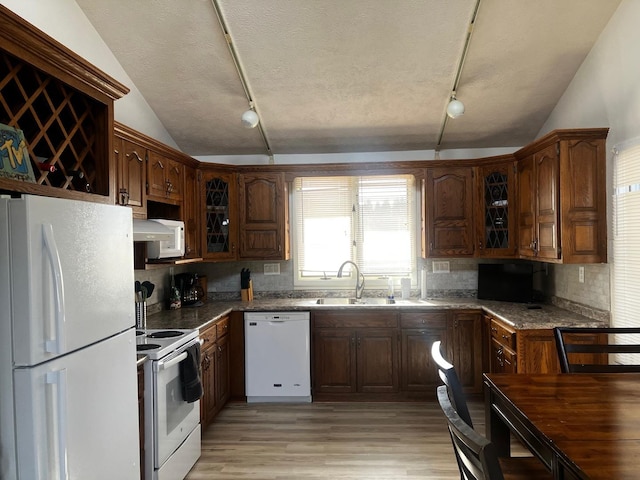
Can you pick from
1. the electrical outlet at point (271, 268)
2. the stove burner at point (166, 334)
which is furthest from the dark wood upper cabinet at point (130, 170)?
the electrical outlet at point (271, 268)

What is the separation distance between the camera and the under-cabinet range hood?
2.54 m

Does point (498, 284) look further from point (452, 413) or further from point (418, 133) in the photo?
point (452, 413)

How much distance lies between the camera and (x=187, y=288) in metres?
4.04

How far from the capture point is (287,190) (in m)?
4.24

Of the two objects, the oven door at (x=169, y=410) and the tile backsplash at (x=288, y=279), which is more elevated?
the tile backsplash at (x=288, y=279)

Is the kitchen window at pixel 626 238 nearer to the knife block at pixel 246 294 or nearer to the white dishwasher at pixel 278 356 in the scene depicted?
the white dishwasher at pixel 278 356

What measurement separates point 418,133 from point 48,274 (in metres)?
3.52

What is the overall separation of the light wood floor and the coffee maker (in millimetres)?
1050

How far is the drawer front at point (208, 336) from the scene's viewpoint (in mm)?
3160

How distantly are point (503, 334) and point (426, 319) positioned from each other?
704 mm

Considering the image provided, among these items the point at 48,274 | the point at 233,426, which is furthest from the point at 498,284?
the point at 48,274

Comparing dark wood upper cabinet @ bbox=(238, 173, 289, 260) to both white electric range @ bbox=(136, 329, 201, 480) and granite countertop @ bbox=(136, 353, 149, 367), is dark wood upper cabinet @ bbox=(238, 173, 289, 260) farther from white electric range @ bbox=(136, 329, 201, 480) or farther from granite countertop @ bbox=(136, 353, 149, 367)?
granite countertop @ bbox=(136, 353, 149, 367)

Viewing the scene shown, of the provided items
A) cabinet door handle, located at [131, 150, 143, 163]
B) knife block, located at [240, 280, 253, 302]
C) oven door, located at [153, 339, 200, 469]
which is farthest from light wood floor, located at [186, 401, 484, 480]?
cabinet door handle, located at [131, 150, 143, 163]

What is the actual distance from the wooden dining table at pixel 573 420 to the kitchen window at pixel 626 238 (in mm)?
1067
